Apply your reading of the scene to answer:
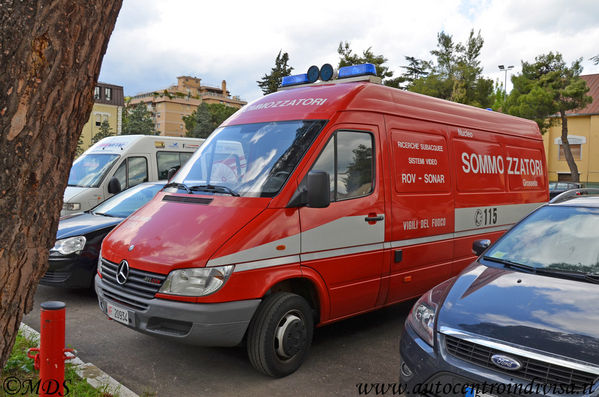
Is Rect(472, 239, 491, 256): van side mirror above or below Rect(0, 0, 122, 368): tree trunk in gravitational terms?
below

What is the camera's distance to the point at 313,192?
420 centimetres

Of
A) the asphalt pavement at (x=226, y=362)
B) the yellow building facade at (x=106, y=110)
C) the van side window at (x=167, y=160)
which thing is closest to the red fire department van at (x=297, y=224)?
the asphalt pavement at (x=226, y=362)

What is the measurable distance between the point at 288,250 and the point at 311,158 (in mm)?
843

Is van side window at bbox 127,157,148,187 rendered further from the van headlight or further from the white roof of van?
the van headlight

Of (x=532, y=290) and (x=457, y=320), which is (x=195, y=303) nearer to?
(x=457, y=320)

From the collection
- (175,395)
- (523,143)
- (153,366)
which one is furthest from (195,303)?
(523,143)

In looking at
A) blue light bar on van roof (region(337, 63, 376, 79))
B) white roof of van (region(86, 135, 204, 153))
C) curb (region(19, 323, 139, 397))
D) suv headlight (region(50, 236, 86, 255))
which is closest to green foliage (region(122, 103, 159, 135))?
white roof of van (region(86, 135, 204, 153))

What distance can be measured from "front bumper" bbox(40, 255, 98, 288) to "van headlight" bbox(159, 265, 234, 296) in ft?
9.51

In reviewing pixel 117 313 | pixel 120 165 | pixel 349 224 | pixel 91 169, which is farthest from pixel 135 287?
pixel 91 169

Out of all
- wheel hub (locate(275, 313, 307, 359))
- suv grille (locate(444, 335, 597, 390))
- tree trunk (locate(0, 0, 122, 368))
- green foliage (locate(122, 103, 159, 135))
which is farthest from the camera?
green foliage (locate(122, 103, 159, 135))

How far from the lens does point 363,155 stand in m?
4.97

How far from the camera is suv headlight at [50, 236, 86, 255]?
6312 millimetres

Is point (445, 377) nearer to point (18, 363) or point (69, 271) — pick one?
point (18, 363)

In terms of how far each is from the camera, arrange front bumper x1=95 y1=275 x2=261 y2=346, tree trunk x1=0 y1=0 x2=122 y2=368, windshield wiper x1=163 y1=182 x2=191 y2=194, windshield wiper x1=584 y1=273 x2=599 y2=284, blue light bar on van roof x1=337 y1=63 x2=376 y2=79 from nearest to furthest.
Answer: tree trunk x1=0 y1=0 x2=122 y2=368
windshield wiper x1=584 y1=273 x2=599 y2=284
front bumper x1=95 y1=275 x2=261 y2=346
windshield wiper x1=163 y1=182 x2=191 y2=194
blue light bar on van roof x1=337 y1=63 x2=376 y2=79
